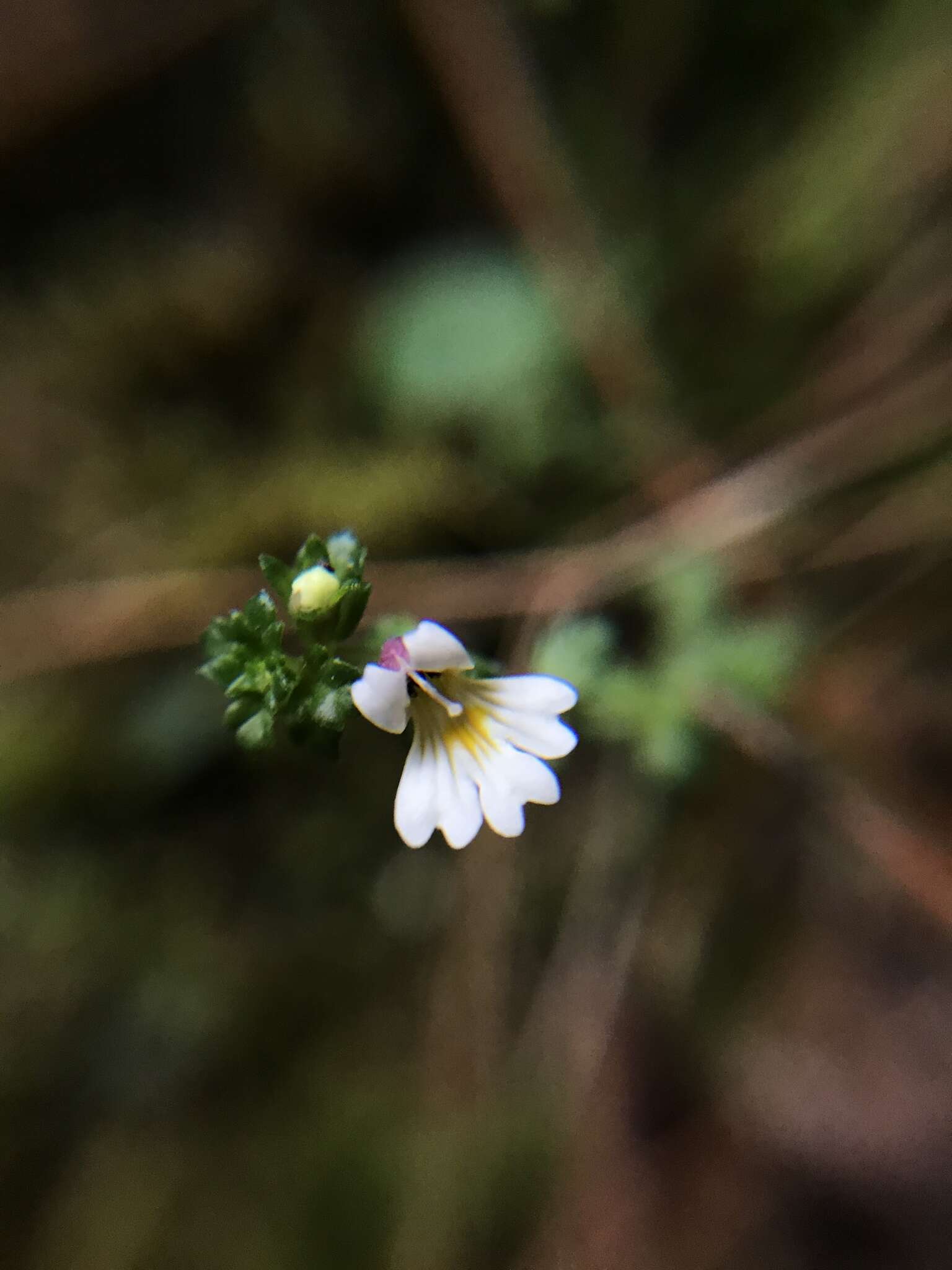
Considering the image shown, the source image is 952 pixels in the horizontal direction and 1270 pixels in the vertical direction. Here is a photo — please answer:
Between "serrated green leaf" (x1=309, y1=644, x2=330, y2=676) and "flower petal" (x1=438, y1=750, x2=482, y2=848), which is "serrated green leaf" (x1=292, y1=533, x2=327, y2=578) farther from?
"flower petal" (x1=438, y1=750, x2=482, y2=848)

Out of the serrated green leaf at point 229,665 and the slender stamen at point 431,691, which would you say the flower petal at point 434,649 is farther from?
the serrated green leaf at point 229,665

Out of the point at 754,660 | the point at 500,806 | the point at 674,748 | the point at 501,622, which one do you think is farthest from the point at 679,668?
the point at 500,806

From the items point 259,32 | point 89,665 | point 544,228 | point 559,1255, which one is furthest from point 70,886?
point 259,32

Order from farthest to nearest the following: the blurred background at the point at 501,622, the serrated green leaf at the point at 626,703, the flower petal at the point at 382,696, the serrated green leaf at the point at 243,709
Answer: the blurred background at the point at 501,622 < the serrated green leaf at the point at 626,703 < the serrated green leaf at the point at 243,709 < the flower petal at the point at 382,696

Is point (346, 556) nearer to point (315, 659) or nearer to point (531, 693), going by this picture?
point (315, 659)

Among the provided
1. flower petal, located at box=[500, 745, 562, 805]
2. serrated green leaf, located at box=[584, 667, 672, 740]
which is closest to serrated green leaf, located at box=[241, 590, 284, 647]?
flower petal, located at box=[500, 745, 562, 805]

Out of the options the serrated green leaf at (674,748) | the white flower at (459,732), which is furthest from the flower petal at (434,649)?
the serrated green leaf at (674,748)
